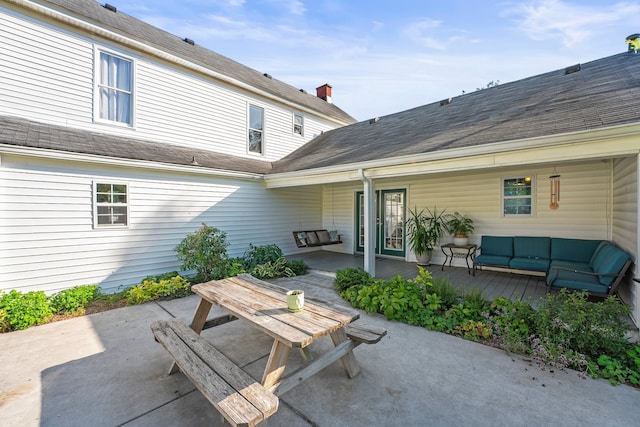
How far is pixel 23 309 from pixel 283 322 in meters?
4.32

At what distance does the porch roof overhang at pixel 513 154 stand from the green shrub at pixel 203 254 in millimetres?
2896

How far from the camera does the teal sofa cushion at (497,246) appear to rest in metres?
5.95

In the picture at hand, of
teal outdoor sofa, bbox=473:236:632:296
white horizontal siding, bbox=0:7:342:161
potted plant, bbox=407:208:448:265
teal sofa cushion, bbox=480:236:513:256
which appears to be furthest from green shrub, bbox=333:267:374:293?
white horizontal siding, bbox=0:7:342:161

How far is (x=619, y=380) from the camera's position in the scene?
2588mm

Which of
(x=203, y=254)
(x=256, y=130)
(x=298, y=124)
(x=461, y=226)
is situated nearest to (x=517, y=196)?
(x=461, y=226)

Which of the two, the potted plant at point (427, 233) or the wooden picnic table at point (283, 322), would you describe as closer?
the wooden picnic table at point (283, 322)

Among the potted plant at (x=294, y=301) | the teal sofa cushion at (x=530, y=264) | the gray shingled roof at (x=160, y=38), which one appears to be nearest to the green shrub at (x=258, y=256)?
the potted plant at (x=294, y=301)

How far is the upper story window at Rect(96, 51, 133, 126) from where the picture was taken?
5.87m

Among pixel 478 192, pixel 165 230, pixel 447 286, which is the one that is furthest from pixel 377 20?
pixel 165 230

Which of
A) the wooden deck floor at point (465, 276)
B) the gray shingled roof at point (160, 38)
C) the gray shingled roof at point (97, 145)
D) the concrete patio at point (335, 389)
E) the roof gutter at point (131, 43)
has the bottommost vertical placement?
the concrete patio at point (335, 389)

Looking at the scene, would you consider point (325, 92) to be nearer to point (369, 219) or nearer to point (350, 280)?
point (369, 219)

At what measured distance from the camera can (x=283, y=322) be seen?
2.13 metres

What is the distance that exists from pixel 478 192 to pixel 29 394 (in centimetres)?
783

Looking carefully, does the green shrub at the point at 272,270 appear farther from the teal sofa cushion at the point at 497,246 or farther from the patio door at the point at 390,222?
the teal sofa cushion at the point at 497,246
